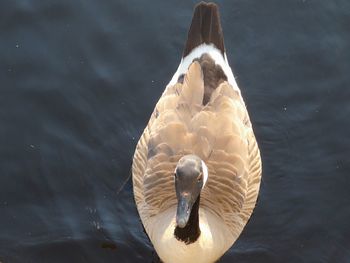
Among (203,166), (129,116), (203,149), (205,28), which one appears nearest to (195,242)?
(203,166)

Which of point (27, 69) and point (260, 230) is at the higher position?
point (27, 69)

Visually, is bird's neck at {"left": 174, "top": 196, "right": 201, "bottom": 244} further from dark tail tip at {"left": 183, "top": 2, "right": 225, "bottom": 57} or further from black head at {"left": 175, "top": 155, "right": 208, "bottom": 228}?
dark tail tip at {"left": 183, "top": 2, "right": 225, "bottom": 57}

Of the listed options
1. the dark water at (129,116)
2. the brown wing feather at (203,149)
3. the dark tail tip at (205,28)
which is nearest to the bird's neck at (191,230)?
the brown wing feather at (203,149)

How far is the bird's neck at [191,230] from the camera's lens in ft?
A: 22.8

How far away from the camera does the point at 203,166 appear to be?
696 centimetres

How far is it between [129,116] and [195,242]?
196cm

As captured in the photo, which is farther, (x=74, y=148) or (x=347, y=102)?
(x=347, y=102)

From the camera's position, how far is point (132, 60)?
916cm

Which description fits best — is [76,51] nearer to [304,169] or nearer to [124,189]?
[124,189]

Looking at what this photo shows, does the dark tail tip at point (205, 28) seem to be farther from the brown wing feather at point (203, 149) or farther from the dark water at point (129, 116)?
the dark water at point (129, 116)

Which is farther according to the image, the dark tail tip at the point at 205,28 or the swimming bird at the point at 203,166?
the dark tail tip at the point at 205,28

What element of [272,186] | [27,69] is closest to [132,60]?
[27,69]

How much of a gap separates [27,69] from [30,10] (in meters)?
0.84

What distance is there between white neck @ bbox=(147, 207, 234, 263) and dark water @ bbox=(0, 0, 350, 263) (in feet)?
1.55
